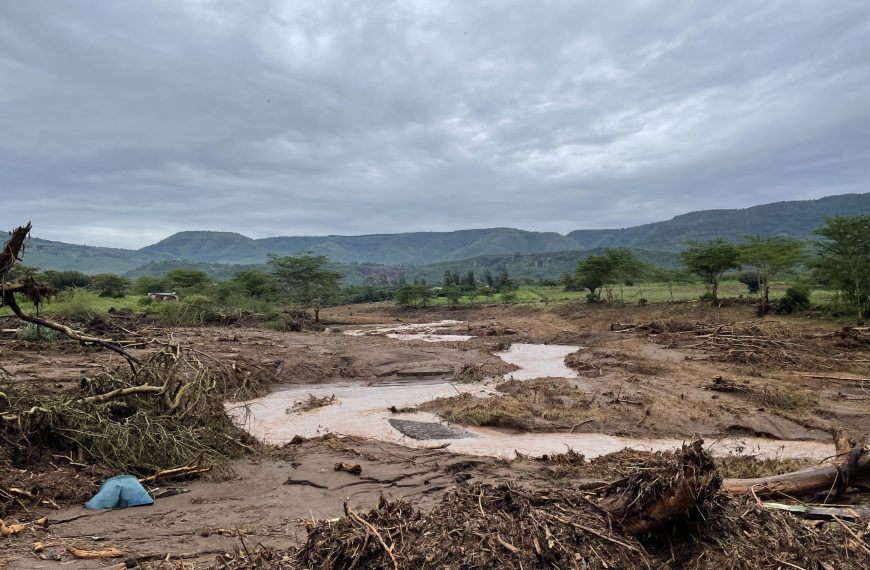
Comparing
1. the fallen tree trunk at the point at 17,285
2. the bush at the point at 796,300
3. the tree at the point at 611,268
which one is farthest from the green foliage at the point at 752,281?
the fallen tree trunk at the point at 17,285

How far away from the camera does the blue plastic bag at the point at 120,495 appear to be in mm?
5996

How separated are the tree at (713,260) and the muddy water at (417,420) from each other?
738 inches

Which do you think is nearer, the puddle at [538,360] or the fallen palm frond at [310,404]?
the fallen palm frond at [310,404]

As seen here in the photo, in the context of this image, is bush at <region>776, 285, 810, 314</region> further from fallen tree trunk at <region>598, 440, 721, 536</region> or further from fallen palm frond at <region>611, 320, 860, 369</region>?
fallen tree trunk at <region>598, 440, 721, 536</region>

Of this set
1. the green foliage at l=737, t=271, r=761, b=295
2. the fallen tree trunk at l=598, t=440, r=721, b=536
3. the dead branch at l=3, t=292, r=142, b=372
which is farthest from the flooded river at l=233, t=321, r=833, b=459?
the green foliage at l=737, t=271, r=761, b=295

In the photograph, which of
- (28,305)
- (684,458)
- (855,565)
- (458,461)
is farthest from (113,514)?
(28,305)

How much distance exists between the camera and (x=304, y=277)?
136 feet

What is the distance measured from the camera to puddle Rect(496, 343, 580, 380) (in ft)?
61.2

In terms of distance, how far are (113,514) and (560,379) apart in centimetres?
1339

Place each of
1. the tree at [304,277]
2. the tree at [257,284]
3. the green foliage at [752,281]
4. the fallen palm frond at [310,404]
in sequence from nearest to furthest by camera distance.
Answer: the fallen palm frond at [310,404] → the tree at [304,277] → the green foliage at [752,281] → the tree at [257,284]

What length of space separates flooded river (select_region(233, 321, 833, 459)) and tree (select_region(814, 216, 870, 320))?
13.7 metres

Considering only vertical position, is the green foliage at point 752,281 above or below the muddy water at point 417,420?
above

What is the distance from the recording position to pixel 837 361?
53.4 ft

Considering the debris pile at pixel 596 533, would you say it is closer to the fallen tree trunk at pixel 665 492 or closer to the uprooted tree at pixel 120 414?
the fallen tree trunk at pixel 665 492
